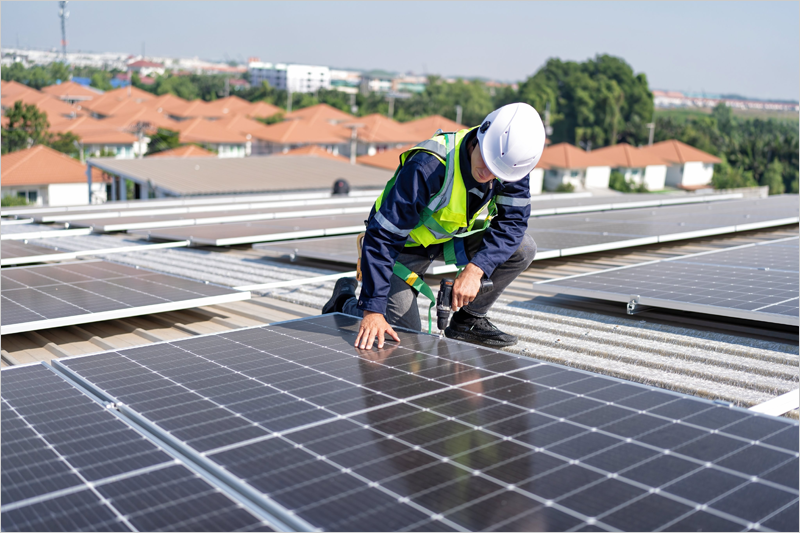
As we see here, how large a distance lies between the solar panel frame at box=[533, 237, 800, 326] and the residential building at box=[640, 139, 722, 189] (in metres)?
86.3

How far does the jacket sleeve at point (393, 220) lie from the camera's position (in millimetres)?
5516

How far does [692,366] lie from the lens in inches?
235

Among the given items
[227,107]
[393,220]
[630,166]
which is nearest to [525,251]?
[393,220]

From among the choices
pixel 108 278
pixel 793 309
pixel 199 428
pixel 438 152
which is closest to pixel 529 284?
pixel 793 309

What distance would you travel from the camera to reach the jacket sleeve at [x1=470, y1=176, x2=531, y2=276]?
600 cm

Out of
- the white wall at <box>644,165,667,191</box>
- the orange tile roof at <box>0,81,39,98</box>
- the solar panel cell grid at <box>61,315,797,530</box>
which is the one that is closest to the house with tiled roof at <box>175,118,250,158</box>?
the orange tile roof at <box>0,81,39,98</box>

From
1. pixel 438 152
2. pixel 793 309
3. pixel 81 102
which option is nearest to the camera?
pixel 438 152

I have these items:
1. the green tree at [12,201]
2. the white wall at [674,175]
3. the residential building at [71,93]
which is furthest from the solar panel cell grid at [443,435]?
the residential building at [71,93]

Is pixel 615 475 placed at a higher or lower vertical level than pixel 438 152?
lower

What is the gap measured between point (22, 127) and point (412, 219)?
8062cm

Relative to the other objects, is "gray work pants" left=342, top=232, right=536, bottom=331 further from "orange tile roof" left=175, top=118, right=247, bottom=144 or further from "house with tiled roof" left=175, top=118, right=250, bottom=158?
"orange tile roof" left=175, top=118, right=247, bottom=144

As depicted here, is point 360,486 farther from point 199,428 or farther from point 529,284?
point 529,284

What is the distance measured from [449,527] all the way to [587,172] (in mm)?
84397

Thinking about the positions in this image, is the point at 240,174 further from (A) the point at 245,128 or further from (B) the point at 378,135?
(B) the point at 378,135
